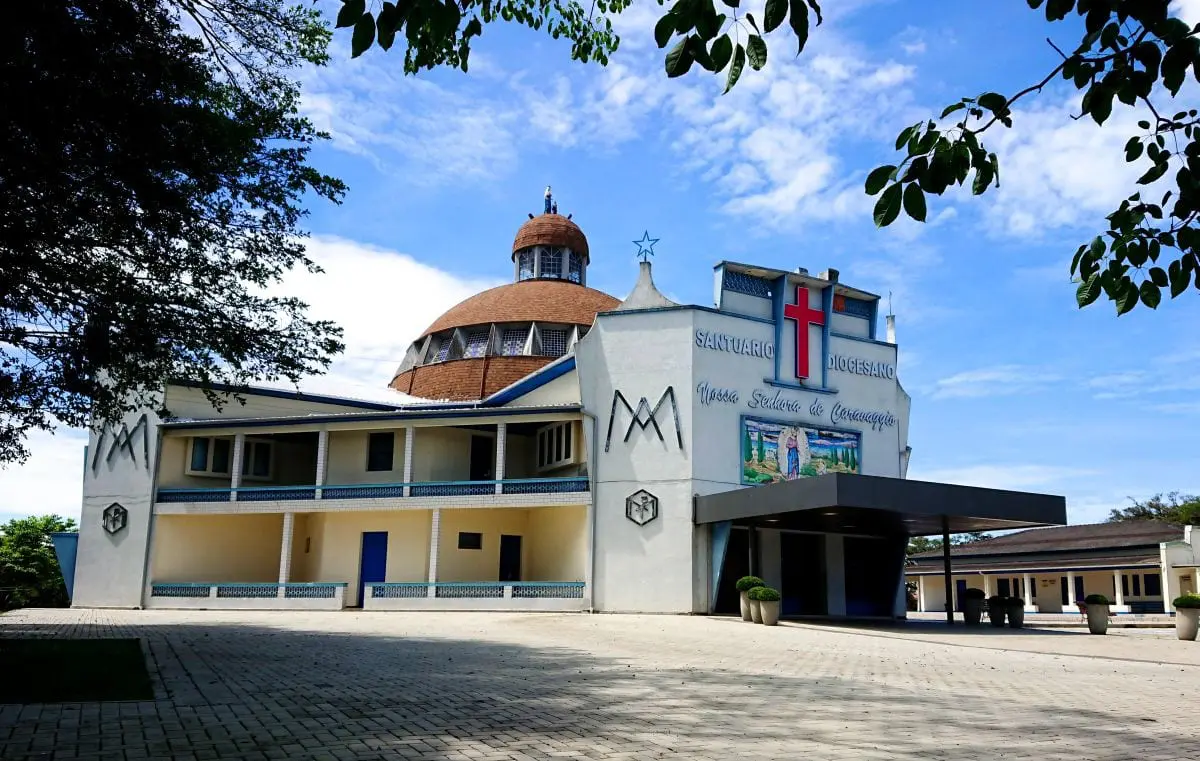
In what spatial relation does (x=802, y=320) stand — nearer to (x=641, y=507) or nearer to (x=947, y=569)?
(x=641, y=507)

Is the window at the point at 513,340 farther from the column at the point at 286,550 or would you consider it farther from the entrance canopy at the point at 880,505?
the entrance canopy at the point at 880,505

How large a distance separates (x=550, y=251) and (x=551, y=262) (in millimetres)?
529

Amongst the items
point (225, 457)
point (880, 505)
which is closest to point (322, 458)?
point (225, 457)

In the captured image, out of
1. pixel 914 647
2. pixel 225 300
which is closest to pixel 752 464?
pixel 914 647

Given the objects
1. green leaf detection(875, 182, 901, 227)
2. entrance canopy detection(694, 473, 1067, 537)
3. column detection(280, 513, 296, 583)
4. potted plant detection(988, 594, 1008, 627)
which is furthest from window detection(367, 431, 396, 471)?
green leaf detection(875, 182, 901, 227)

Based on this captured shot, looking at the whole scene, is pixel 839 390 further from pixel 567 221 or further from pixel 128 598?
pixel 128 598

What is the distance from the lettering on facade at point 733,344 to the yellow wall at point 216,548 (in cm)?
1661

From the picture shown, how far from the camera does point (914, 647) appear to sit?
53.9 feet

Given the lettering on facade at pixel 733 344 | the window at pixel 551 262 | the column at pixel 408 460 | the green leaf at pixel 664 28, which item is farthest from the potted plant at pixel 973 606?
the green leaf at pixel 664 28

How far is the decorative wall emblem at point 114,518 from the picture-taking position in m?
28.9

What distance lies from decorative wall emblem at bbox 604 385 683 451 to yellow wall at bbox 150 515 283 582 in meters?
13.6

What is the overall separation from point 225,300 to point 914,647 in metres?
12.9

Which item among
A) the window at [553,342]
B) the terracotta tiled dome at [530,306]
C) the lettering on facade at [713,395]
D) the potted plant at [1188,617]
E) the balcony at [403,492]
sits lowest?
the potted plant at [1188,617]

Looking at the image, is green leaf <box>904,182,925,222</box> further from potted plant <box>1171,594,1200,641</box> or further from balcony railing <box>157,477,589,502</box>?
balcony railing <box>157,477,589,502</box>
